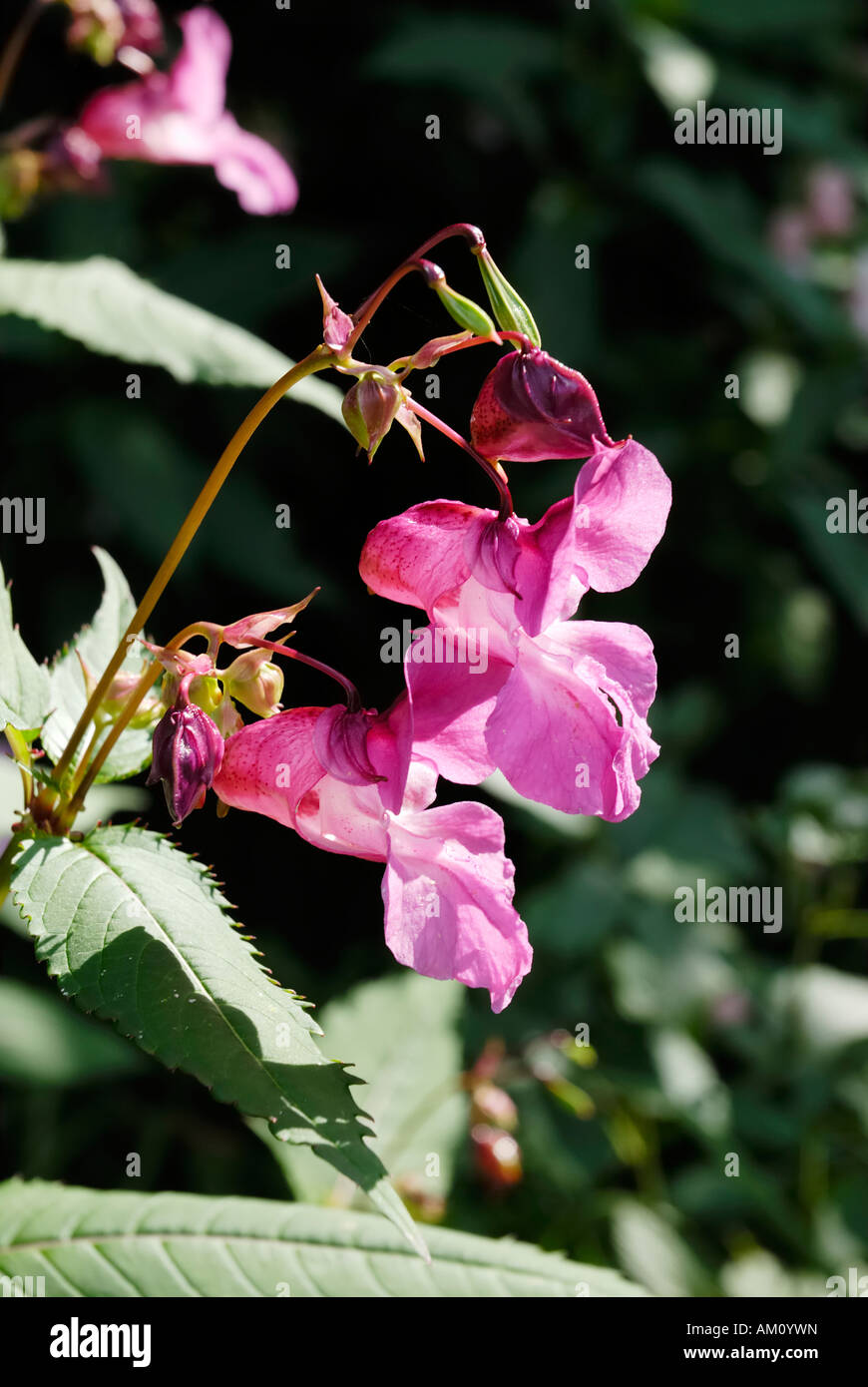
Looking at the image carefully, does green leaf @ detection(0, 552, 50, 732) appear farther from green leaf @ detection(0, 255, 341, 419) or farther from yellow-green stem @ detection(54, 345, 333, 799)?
green leaf @ detection(0, 255, 341, 419)

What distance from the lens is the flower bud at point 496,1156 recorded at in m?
1.92

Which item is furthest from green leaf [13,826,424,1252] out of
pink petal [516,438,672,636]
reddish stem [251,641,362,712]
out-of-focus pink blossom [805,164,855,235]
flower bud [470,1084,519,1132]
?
out-of-focus pink blossom [805,164,855,235]

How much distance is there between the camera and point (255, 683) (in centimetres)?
91

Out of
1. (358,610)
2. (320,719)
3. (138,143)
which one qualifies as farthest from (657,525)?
(358,610)

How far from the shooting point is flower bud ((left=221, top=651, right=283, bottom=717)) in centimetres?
91

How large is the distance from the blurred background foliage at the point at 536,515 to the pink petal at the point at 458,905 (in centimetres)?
99

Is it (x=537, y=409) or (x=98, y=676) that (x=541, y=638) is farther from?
(x=98, y=676)

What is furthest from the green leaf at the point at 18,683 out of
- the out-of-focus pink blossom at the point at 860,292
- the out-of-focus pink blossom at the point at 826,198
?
the out-of-focus pink blossom at the point at 826,198

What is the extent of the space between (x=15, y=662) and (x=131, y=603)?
197mm

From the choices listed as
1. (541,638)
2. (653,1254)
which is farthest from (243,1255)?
(653,1254)

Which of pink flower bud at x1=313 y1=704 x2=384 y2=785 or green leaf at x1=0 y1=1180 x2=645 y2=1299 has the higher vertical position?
pink flower bud at x1=313 y1=704 x2=384 y2=785

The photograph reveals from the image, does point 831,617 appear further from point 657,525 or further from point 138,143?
point 657,525

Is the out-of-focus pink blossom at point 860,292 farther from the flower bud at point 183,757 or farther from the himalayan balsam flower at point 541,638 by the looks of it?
the flower bud at point 183,757

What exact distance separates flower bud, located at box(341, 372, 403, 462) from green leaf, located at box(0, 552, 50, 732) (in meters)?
0.32
